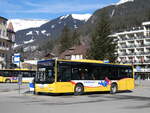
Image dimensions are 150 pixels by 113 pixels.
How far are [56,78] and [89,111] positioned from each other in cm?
868

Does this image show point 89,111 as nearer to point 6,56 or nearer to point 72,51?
point 6,56

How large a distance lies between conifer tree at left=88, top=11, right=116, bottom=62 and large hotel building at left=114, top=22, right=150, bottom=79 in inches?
1606

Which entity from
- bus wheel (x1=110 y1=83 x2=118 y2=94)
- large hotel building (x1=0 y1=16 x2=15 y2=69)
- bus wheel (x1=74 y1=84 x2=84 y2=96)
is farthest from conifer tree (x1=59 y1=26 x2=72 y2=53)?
bus wheel (x1=74 y1=84 x2=84 y2=96)

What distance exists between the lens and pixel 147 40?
349ft

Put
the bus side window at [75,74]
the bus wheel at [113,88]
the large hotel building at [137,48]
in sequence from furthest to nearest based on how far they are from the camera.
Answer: the large hotel building at [137,48]
the bus wheel at [113,88]
the bus side window at [75,74]

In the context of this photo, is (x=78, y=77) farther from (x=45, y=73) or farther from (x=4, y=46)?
(x=4, y=46)

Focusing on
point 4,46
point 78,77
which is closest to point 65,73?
point 78,77

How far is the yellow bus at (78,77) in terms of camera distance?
22.0 metres

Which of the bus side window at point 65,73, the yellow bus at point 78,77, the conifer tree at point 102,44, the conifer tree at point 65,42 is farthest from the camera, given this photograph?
the conifer tree at point 65,42

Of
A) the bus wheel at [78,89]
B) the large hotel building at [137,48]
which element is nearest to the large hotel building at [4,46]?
the large hotel building at [137,48]

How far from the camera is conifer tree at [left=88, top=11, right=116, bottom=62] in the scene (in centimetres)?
5922

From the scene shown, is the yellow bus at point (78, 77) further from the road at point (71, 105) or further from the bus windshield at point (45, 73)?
the road at point (71, 105)

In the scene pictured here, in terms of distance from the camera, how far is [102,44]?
61.1m

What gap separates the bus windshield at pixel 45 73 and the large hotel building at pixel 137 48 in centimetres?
8152
